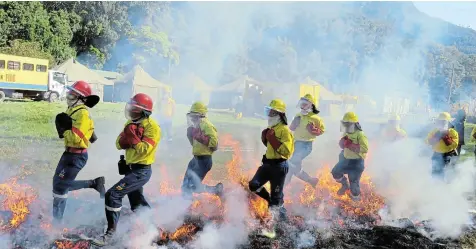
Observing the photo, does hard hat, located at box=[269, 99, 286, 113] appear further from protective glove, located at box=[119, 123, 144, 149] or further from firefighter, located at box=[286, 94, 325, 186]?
protective glove, located at box=[119, 123, 144, 149]

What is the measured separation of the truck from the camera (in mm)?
25750

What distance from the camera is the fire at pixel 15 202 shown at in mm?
5404

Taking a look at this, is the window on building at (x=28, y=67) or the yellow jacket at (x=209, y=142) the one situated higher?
the yellow jacket at (x=209, y=142)

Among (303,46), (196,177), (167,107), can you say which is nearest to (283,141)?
(196,177)

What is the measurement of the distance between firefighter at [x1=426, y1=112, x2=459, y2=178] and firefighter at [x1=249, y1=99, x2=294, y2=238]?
452cm

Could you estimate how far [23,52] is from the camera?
3028 centimetres

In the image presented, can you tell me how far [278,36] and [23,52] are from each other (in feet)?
62.3

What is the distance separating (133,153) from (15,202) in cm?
200

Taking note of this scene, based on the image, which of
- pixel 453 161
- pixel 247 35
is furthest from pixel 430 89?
pixel 453 161

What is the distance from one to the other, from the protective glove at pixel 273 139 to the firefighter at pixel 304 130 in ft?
6.11

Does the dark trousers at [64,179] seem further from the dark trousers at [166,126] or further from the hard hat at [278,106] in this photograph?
the dark trousers at [166,126]

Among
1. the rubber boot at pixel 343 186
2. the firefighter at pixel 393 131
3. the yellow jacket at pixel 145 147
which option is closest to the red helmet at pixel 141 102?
the yellow jacket at pixel 145 147

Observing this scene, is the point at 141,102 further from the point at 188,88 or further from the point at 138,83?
the point at 188,88

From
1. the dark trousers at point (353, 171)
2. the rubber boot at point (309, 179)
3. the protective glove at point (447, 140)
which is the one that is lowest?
the rubber boot at point (309, 179)
